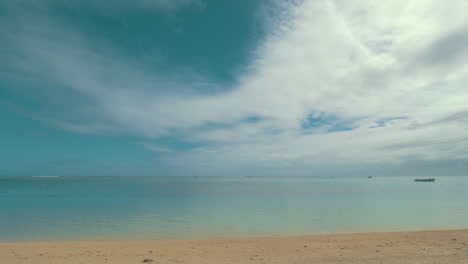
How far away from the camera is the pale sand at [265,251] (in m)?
11.9

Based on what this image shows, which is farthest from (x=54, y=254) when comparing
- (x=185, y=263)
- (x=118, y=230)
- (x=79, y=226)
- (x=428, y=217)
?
(x=428, y=217)

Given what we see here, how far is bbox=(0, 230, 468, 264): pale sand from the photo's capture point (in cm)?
1191

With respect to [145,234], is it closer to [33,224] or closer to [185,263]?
[185,263]

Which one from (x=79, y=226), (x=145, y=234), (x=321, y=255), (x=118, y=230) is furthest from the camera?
(x=79, y=226)

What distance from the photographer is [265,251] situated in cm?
1377

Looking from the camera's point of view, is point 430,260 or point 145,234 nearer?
point 430,260

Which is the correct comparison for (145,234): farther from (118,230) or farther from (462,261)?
(462,261)

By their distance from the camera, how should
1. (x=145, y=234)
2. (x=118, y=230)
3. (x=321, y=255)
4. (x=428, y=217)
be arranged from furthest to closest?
(x=428, y=217) → (x=118, y=230) → (x=145, y=234) → (x=321, y=255)

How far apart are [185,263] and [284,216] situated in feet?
62.7

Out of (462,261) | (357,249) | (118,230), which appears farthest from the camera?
(118,230)

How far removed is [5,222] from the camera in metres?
24.4

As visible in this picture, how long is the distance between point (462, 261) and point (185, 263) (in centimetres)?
1174

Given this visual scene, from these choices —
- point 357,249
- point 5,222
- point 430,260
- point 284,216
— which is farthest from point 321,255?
point 5,222

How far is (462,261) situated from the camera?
11.0m
